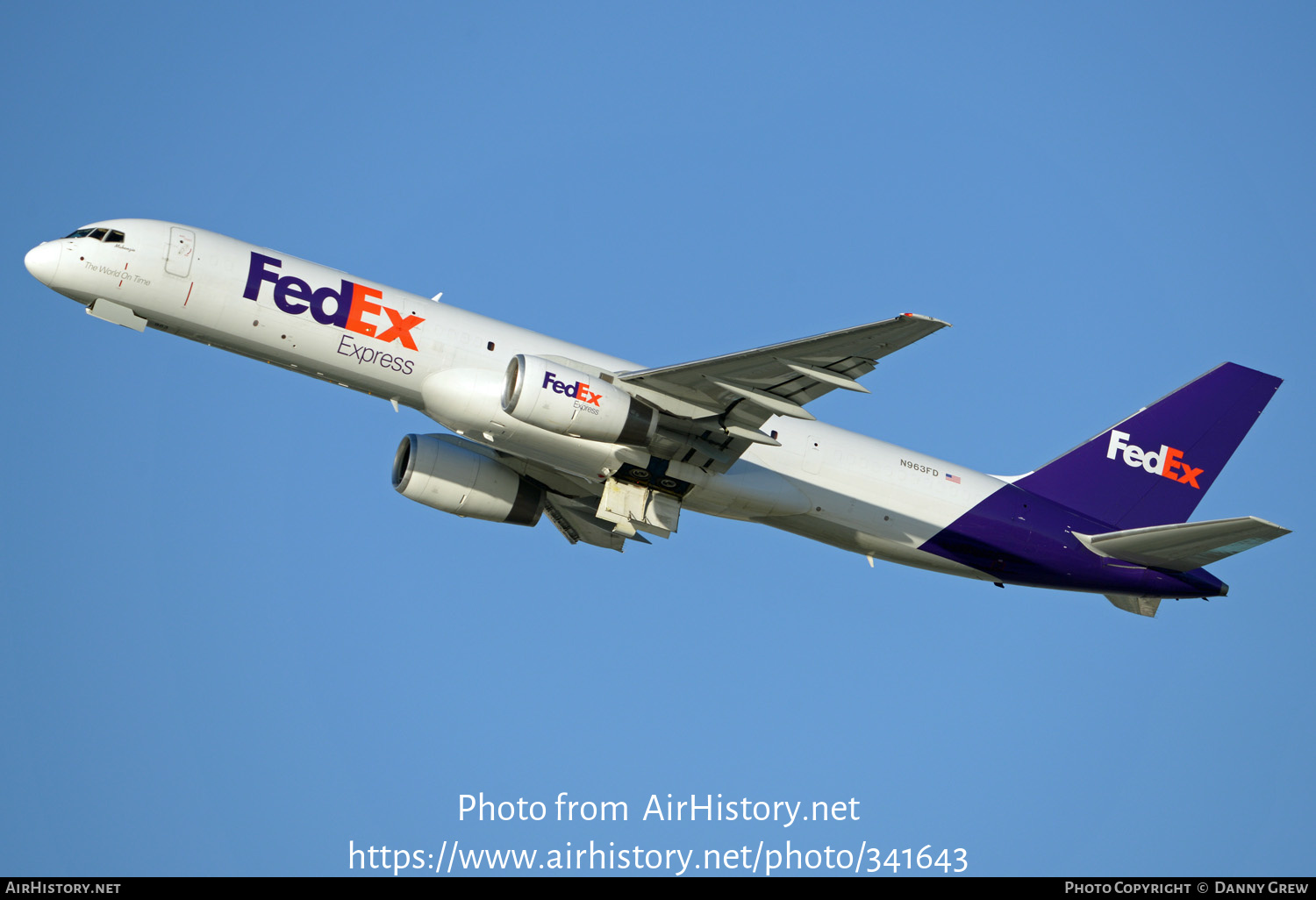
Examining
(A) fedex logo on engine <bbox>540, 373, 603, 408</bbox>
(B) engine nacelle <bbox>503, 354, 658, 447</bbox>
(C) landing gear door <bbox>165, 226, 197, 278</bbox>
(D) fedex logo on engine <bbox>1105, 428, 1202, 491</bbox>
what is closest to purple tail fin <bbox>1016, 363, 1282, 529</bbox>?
(D) fedex logo on engine <bbox>1105, 428, 1202, 491</bbox>

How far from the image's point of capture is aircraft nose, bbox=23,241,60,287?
1171 inches

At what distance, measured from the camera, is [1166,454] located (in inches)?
1475

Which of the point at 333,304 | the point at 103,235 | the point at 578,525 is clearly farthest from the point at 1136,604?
the point at 103,235

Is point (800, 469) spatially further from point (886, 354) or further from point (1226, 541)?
point (1226, 541)

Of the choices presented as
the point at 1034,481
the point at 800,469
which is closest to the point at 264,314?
the point at 800,469

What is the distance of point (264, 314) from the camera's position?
30.3 metres

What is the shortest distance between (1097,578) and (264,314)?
78.2ft

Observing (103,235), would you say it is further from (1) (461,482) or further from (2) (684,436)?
(2) (684,436)

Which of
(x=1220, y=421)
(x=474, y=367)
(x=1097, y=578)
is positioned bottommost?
(x=1097, y=578)

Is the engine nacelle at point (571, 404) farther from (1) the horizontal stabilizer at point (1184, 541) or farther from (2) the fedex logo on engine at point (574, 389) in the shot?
(1) the horizontal stabilizer at point (1184, 541)

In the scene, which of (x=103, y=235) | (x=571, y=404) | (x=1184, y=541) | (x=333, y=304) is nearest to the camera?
(x=571, y=404)

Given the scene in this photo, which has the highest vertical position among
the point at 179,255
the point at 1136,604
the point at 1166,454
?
the point at 1166,454

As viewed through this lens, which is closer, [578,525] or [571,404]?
[571,404]

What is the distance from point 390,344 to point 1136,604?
22663 millimetres
